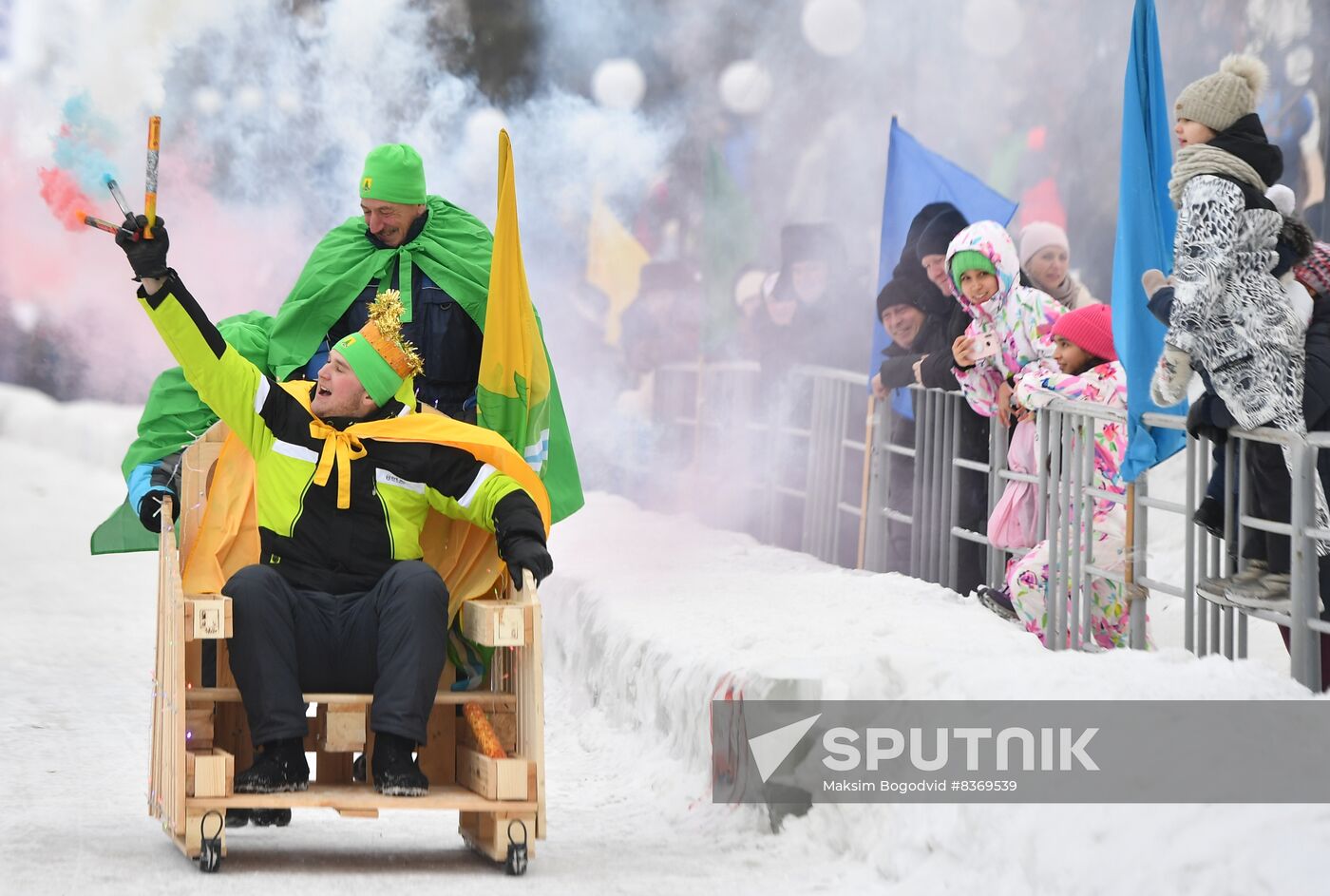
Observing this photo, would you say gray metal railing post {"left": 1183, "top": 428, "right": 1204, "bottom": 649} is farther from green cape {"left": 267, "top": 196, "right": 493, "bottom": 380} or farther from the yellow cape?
green cape {"left": 267, "top": 196, "right": 493, "bottom": 380}

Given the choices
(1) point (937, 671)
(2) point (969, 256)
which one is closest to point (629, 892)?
(1) point (937, 671)

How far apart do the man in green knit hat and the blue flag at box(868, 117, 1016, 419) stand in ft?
10.7

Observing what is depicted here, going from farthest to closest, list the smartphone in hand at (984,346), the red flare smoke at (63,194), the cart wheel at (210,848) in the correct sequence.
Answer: the smartphone in hand at (984,346) < the red flare smoke at (63,194) < the cart wheel at (210,848)

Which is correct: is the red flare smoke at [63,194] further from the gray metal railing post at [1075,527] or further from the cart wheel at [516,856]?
the gray metal railing post at [1075,527]

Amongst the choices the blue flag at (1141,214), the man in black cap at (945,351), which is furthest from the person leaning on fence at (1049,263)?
the blue flag at (1141,214)

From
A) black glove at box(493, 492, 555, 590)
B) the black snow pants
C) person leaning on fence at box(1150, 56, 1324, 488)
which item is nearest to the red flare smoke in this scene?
the black snow pants

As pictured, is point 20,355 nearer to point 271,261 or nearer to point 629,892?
point 271,261

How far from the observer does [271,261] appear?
16.0m

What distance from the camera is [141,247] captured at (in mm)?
5195

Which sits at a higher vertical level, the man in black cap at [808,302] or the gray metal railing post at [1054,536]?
the man in black cap at [808,302]

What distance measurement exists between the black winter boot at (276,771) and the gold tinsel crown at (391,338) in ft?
3.63

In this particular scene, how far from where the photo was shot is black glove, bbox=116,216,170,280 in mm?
5185

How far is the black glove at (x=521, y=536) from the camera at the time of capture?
5332 millimetres
